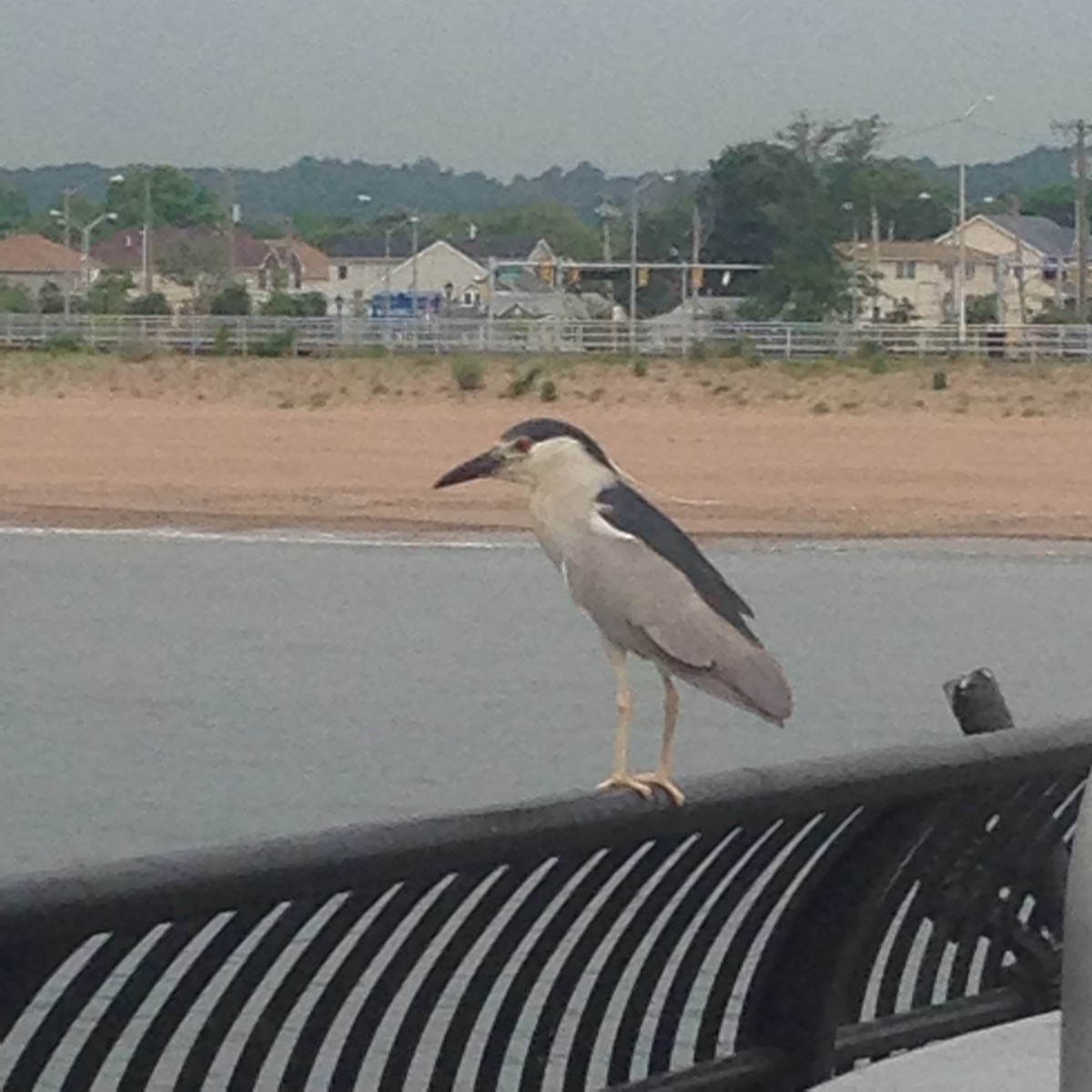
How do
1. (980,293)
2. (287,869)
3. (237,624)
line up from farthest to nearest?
(980,293) < (237,624) < (287,869)

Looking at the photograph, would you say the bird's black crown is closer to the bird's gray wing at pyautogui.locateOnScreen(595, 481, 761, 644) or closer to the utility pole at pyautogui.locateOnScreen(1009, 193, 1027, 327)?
the bird's gray wing at pyautogui.locateOnScreen(595, 481, 761, 644)

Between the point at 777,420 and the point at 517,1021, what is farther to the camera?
the point at 777,420

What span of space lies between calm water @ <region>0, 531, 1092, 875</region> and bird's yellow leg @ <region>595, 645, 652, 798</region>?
4.32 meters

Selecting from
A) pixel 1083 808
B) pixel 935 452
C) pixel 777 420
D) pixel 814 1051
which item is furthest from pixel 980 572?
pixel 1083 808

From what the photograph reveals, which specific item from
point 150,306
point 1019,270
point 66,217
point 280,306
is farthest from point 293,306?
point 66,217

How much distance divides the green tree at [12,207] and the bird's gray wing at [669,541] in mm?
130170

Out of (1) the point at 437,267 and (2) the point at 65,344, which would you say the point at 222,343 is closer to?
(2) the point at 65,344

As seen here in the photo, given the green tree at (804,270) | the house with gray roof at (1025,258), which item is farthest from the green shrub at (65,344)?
the house with gray roof at (1025,258)

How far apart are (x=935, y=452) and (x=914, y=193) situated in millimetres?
A: 60004

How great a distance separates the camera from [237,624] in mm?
20953

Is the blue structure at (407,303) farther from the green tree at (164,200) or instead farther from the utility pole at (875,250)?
the green tree at (164,200)

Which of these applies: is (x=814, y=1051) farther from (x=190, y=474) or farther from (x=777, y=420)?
(x=777, y=420)

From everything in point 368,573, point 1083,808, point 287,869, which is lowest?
point 368,573

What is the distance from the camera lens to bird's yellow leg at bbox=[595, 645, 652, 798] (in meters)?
4.28
